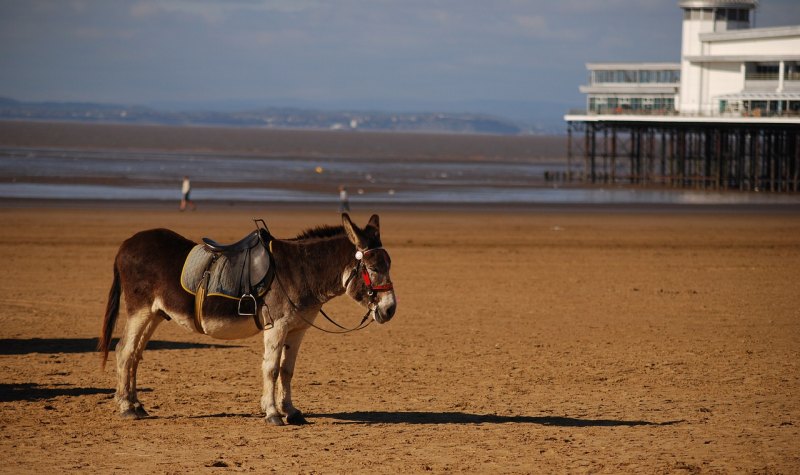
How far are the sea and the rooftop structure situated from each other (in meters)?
6.74

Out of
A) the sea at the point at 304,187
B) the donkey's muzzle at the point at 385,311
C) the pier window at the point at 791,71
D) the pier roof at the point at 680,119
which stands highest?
the pier window at the point at 791,71

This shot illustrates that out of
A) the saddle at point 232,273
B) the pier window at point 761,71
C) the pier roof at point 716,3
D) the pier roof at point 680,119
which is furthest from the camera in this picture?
the pier roof at point 716,3

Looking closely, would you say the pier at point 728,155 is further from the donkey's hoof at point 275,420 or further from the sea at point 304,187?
the donkey's hoof at point 275,420

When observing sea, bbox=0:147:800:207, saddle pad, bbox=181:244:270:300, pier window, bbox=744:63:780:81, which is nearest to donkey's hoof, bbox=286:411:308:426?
saddle pad, bbox=181:244:270:300

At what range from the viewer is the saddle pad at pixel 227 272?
10.5 meters

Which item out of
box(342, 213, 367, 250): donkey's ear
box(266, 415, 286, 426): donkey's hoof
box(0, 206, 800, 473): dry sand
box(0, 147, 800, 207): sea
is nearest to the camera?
box(0, 206, 800, 473): dry sand

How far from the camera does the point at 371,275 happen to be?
33.7ft

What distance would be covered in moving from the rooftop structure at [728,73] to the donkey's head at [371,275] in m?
63.0

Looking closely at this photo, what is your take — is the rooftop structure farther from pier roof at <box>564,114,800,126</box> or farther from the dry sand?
the dry sand

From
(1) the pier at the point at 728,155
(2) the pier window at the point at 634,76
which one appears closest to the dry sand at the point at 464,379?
(1) the pier at the point at 728,155

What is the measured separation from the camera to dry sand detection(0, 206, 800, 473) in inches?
384

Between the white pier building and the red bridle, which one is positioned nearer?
the red bridle

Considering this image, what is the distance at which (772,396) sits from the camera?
1252 cm

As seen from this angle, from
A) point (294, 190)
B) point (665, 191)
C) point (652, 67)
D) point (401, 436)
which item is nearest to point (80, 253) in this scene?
point (401, 436)
